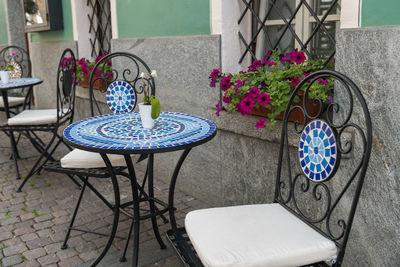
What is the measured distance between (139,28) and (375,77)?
9.17 ft

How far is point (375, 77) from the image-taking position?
204cm

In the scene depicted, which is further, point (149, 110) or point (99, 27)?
point (99, 27)

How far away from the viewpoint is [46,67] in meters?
6.75

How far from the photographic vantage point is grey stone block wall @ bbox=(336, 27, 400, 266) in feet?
6.49

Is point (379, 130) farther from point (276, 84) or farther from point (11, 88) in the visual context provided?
point (11, 88)

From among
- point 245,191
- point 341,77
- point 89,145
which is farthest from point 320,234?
point 245,191

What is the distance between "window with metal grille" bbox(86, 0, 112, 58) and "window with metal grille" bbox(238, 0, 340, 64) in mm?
2529

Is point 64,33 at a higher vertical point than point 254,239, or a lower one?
higher

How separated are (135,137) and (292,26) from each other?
4.98 feet

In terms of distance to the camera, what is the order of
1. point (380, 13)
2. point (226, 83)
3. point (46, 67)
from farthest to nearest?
point (46, 67)
point (226, 83)
point (380, 13)

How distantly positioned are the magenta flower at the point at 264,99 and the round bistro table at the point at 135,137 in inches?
13.7

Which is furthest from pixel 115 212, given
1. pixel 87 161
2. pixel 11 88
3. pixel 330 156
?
pixel 11 88

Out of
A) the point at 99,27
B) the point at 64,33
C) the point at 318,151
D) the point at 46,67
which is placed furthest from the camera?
the point at 46,67

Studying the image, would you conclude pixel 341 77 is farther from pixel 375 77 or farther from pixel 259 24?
pixel 259 24
